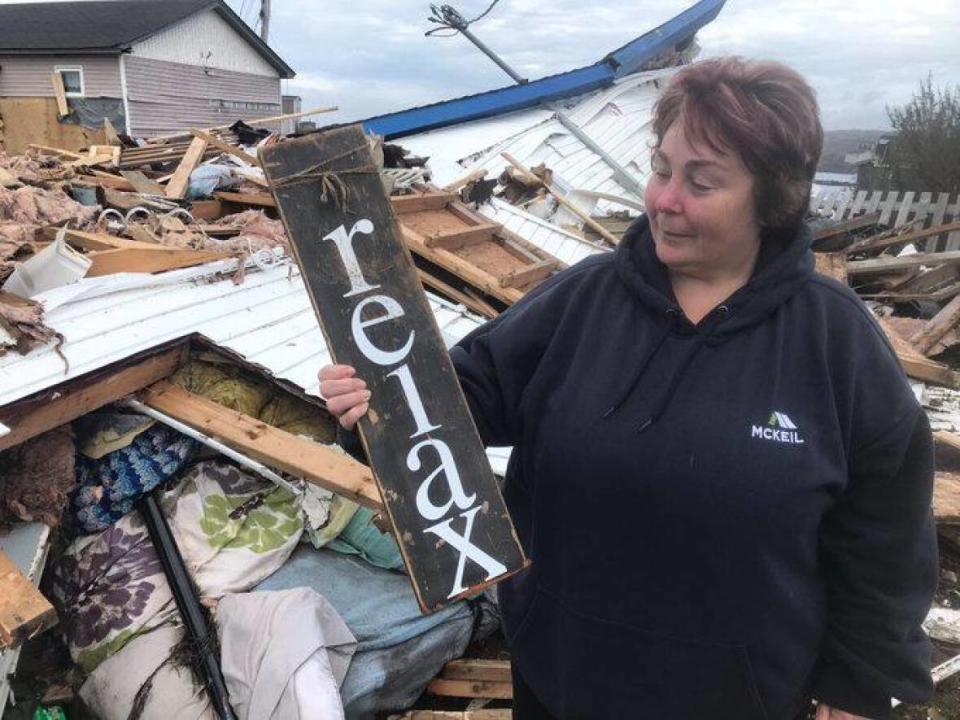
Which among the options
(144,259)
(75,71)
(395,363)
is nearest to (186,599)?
(395,363)

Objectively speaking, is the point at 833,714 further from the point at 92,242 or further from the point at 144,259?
the point at 92,242

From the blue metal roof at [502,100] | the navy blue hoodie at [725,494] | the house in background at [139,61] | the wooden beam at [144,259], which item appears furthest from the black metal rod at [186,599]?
the house in background at [139,61]

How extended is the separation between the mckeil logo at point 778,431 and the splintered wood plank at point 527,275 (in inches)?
179

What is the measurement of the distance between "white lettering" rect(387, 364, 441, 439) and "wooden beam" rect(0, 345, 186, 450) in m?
1.96

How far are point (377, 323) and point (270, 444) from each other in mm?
1788

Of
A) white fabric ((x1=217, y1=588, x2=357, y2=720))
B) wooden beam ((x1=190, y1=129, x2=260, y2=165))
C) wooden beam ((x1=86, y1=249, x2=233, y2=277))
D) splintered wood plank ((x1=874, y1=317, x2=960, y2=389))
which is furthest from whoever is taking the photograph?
wooden beam ((x1=190, y1=129, x2=260, y2=165))

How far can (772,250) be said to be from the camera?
1.48m

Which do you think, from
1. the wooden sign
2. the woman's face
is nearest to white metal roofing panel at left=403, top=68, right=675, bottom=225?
the wooden sign

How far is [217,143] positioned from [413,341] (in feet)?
20.4

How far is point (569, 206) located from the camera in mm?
8797

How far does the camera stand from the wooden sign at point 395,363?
1597 millimetres

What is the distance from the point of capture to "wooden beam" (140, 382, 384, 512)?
10.0 feet

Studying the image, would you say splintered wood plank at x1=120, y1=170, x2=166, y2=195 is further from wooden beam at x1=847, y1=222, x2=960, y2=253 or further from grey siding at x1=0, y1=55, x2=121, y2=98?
grey siding at x1=0, y1=55, x2=121, y2=98

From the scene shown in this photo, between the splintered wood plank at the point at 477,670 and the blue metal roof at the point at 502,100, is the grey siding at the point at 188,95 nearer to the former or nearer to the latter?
the blue metal roof at the point at 502,100
